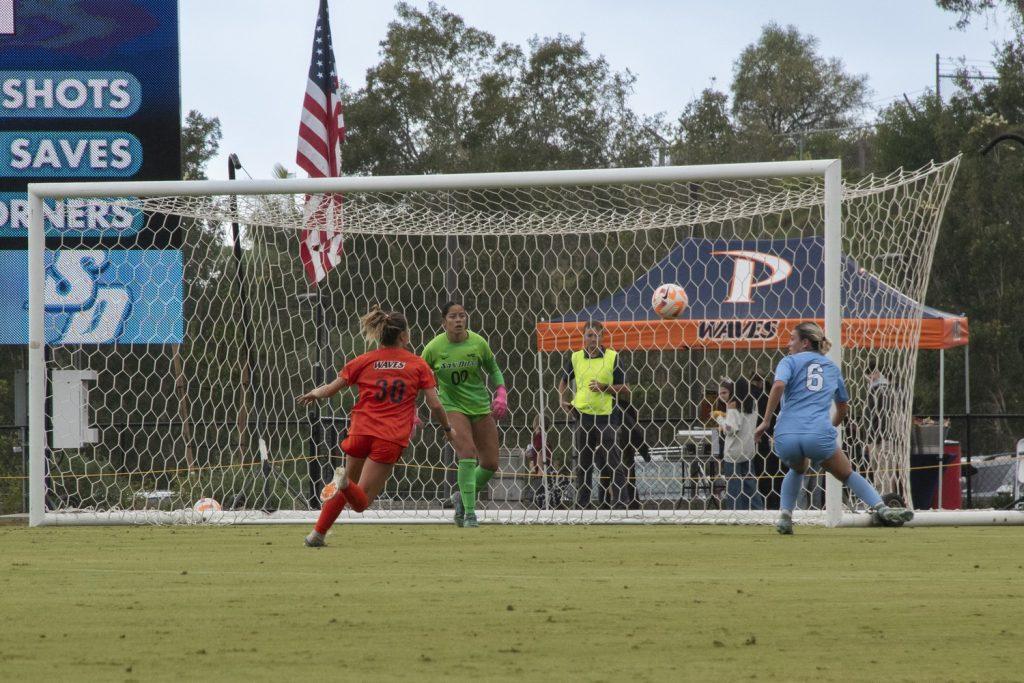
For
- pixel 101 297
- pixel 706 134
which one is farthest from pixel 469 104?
pixel 101 297

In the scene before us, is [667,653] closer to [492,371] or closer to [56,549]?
[56,549]

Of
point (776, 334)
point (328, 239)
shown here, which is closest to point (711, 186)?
point (776, 334)

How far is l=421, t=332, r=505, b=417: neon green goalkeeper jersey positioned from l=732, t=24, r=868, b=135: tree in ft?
140

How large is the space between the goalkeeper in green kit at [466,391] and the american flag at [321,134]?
4.17 m

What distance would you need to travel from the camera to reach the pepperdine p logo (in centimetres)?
1658

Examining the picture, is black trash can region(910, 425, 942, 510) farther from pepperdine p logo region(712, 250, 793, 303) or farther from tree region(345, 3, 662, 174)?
tree region(345, 3, 662, 174)

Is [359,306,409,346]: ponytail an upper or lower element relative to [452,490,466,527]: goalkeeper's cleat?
upper

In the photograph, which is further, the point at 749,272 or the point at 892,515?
the point at 749,272

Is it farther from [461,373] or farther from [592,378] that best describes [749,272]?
[461,373]

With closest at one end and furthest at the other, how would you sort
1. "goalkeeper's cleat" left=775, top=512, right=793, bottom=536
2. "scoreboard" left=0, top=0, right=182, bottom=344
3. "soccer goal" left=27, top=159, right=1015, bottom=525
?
"goalkeeper's cleat" left=775, top=512, right=793, bottom=536 → "soccer goal" left=27, top=159, right=1015, bottom=525 → "scoreboard" left=0, top=0, right=182, bottom=344

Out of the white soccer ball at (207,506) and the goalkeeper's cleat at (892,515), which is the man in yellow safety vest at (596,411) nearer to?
the goalkeeper's cleat at (892,515)

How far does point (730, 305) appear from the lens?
55.7 feet

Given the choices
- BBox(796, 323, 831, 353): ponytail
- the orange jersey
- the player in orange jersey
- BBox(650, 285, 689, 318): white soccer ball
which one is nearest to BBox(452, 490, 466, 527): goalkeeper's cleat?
the player in orange jersey

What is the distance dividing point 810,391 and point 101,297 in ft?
23.8
